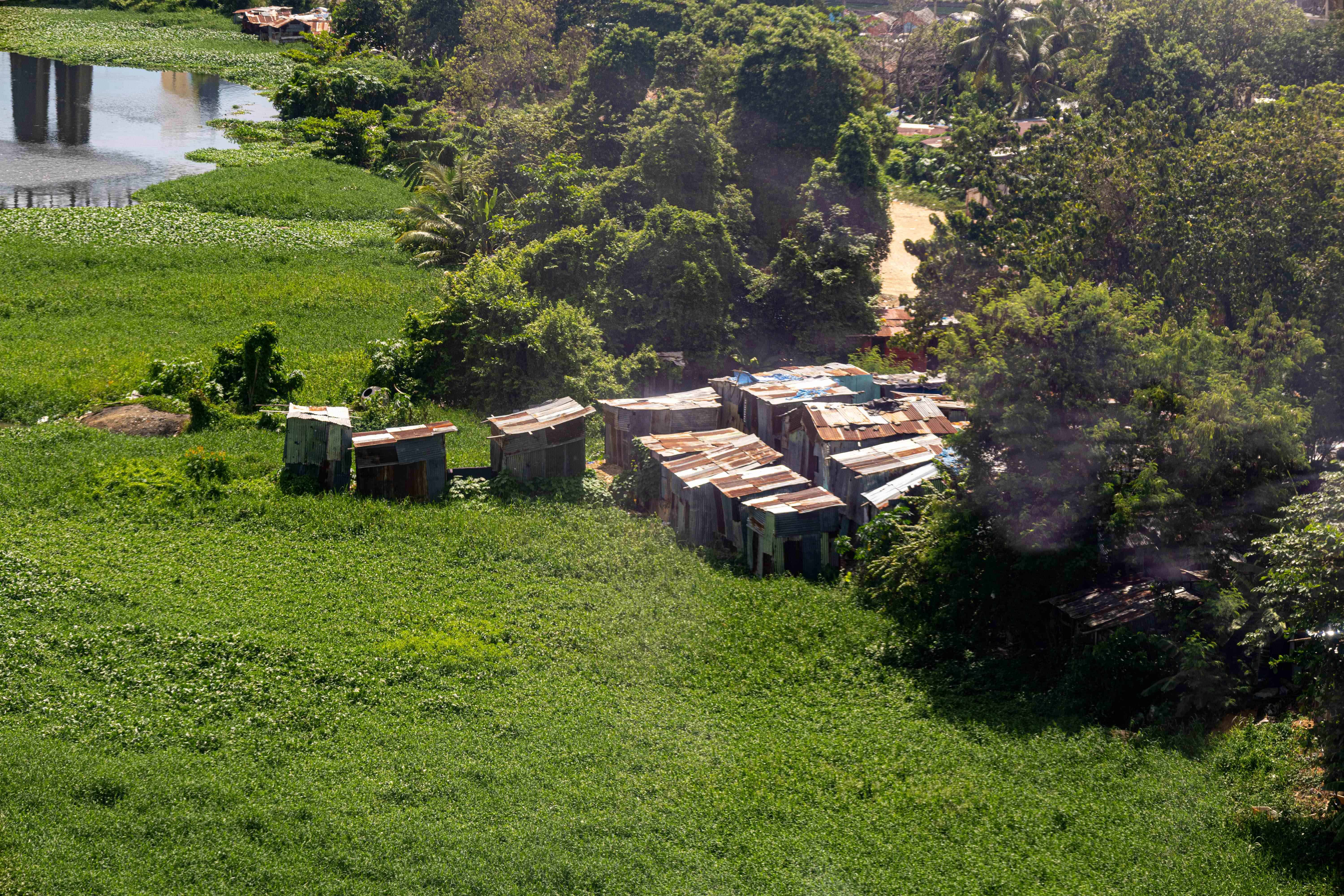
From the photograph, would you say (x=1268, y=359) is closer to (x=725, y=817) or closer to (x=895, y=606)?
(x=895, y=606)

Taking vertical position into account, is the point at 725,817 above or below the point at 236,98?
below

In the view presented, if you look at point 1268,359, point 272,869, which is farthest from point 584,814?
point 1268,359

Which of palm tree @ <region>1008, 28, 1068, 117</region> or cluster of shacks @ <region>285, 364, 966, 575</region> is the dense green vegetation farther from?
palm tree @ <region>1008, 28, 1068, 117</region>

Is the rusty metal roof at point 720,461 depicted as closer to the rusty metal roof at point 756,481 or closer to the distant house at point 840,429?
the rusty metal roof at point 756,481

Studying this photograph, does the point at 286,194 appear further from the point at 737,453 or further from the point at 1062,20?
the point at 1062,20

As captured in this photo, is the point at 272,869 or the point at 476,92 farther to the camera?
the point at 476,92

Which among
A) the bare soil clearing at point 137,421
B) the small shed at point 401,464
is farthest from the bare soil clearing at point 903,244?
the bare soil clearing at point 137,421

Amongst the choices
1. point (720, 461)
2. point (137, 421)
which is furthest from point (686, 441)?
point (137, 421)
